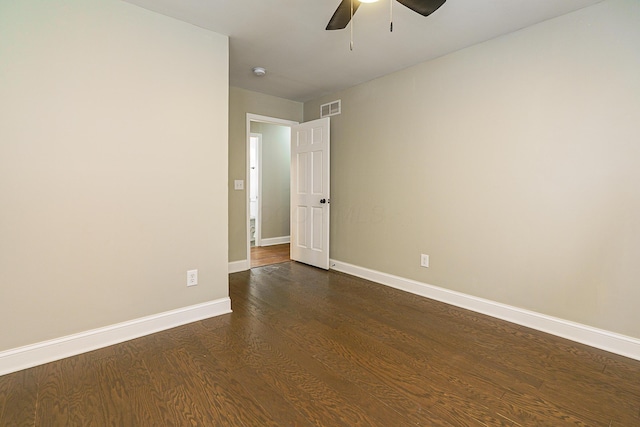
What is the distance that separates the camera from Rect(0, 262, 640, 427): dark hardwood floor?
1.50 metres

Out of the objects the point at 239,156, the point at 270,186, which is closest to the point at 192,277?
the point at 239,156

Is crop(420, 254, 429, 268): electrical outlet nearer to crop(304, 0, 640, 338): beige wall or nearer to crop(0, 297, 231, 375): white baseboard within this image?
crop(304, 0, 640, 338): beige wall

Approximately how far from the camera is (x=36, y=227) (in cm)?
192

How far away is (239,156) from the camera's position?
4105 millimetres

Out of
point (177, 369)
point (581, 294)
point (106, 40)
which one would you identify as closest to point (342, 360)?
point (177, 369)

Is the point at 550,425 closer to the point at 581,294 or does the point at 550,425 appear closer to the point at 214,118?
the point at 581,294

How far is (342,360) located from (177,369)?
41.8 inches

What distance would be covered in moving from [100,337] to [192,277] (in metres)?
0.73

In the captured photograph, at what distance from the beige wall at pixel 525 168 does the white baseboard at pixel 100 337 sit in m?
2.14

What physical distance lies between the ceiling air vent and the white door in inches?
10.3

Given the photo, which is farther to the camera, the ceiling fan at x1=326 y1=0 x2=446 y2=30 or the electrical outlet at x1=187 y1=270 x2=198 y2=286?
the electrical outlet at x1=187 y1=270 x2=198 y2=286

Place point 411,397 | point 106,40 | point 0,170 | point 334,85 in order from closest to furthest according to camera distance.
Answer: point 411,397 < point 0,170 < point 106,40 < point 334,85

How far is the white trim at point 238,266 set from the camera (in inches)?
161

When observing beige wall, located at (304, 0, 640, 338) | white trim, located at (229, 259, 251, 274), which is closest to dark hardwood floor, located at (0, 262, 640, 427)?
beige wall, located at (304, 0, 640, 338)
